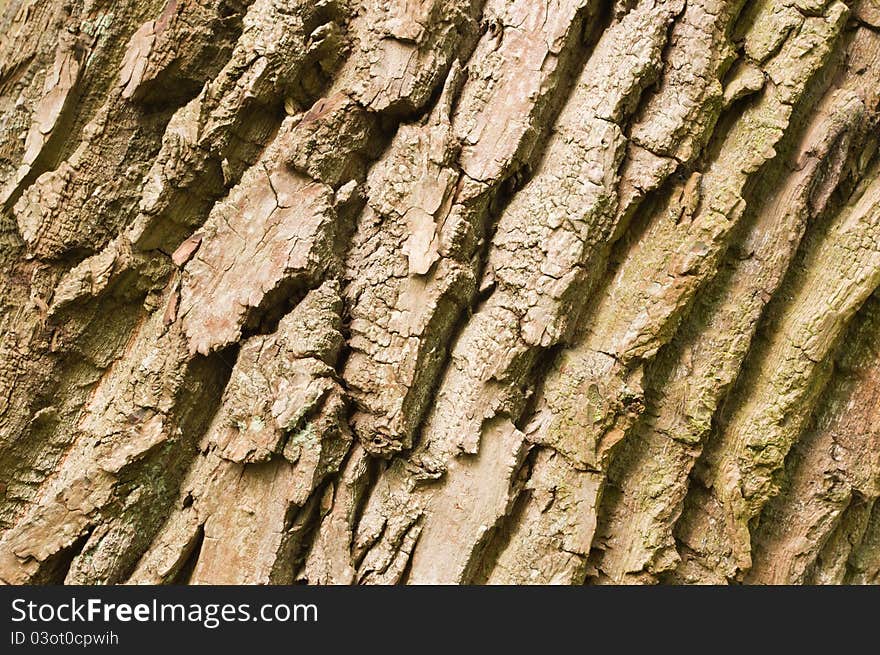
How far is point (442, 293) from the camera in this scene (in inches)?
159

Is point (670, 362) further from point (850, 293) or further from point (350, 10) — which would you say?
point (350, 10)

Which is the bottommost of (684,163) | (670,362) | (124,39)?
(670,362)

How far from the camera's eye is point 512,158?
13.7 feet

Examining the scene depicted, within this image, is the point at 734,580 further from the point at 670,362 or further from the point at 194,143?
the point at 194,143

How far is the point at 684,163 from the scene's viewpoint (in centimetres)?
419

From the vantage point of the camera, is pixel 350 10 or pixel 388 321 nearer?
pixel 388 321

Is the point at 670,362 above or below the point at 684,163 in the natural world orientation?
below

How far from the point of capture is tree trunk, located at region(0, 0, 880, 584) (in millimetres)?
4047

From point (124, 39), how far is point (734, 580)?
5.13 meters

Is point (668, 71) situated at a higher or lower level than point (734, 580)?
higher

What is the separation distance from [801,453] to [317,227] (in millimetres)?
Answer: 3379

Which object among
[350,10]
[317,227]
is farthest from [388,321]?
[350,10]

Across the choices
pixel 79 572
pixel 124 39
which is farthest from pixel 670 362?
pixel 124 39

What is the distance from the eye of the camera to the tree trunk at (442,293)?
405 centimetres
